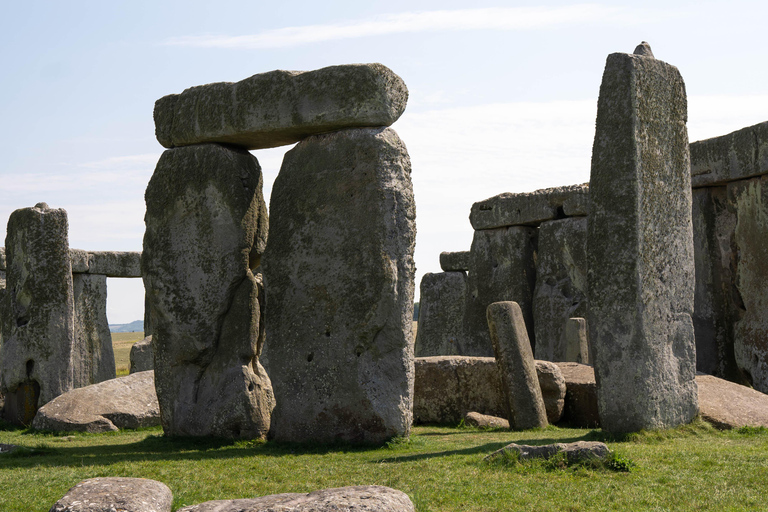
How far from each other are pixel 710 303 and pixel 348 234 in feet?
25.0

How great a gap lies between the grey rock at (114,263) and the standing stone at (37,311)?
24.6 feet

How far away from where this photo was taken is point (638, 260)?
8.37m

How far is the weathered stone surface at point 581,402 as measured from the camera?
1064 cm

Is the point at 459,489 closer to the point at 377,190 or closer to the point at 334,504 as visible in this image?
the point at 334,504

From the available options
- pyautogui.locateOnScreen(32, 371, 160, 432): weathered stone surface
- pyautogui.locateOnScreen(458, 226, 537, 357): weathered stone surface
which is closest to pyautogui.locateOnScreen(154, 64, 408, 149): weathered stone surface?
pyautogui.locateOnScreen(32, 371, 160, 432): weathered stone surface

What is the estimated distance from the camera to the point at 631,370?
328 inches

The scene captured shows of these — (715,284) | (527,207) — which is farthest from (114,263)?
(715,284)

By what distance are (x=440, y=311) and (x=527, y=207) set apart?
5.22 meters

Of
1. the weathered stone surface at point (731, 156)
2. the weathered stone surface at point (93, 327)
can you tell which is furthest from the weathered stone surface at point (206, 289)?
the weathered stone surface at point (93, 327)

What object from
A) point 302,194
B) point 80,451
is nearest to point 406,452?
point 302,194

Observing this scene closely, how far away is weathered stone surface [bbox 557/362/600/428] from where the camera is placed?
1064 cm

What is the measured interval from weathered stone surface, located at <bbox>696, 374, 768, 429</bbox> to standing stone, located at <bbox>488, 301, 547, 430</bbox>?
1.82 m

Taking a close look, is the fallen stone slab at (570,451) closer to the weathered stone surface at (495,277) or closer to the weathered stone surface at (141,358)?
the weathered stone surface at (495,277)

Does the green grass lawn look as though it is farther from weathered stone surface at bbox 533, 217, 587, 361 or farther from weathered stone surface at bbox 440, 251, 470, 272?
weathered stone surface at bbox 440, 251, 470, 272
